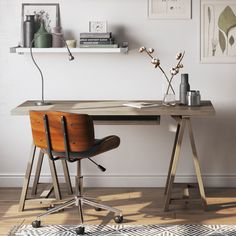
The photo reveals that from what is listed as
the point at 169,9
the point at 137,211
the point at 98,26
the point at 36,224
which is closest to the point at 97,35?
the point at 98,26

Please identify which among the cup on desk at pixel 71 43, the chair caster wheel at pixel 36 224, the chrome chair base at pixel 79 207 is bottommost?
the chair caster wheel at pixel 36 224

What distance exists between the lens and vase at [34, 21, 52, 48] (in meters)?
4.91

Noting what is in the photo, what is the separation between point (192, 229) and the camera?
4.12 m

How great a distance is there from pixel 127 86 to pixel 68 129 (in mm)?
1236

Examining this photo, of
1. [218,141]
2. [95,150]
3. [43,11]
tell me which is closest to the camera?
[95,150]

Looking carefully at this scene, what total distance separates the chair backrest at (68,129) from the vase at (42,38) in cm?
89

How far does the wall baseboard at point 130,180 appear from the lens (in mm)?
5242

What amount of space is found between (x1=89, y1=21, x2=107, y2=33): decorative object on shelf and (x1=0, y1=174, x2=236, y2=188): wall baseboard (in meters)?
1.23

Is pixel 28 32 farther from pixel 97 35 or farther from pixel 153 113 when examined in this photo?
pixel 153 113

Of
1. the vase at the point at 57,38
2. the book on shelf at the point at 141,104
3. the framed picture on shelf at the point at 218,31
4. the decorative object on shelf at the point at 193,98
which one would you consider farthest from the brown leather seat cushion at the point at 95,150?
A: the framed picture on shelf at the point at 218,31

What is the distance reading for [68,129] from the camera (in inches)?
161

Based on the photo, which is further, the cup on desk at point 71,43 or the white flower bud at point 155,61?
the cup on desk at point 71,43

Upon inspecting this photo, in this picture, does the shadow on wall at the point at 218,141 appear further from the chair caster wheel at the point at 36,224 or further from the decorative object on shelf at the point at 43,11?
the chair caster wheel at the point at 36,224

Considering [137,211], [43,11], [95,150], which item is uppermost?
[43,11]
